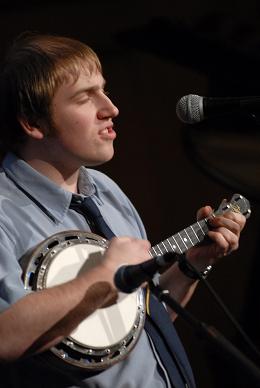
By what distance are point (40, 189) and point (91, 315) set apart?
381 millimetres

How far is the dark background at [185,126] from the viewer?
365cm

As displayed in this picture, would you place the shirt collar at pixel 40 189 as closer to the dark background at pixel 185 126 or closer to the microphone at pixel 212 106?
Result: the microphone at pixel 212 106

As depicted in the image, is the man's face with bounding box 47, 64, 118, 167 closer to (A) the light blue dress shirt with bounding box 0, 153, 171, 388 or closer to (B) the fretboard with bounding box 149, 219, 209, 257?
(A) the light blue dress shirt with bounding box 0, 153, 171, 388

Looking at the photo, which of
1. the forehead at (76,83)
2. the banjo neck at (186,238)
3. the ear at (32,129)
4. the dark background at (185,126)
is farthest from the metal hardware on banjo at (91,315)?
the dark background at (185,126)

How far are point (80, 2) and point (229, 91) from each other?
84cm

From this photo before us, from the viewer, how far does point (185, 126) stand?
389 cm

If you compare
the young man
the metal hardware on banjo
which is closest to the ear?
the young man

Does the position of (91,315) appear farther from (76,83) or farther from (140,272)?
(76,83)

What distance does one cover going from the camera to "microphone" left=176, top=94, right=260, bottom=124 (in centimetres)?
206

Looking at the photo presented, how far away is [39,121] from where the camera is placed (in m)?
2.34

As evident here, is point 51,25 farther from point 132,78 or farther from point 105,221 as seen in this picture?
point 105,221

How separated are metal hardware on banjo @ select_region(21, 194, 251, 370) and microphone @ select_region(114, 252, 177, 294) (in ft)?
1.26

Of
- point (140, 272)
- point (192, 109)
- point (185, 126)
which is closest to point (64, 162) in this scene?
point (192, 109)

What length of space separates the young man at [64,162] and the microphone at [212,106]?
26 centimetres
